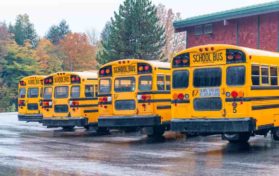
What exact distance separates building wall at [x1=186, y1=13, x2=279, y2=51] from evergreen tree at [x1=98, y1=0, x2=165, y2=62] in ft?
50.0

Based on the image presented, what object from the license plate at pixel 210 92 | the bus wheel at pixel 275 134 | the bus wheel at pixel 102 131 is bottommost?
the bus wheel at pixel 102 131

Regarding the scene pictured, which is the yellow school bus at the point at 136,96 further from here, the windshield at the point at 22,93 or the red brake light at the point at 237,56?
the windshield at the point at 22,93

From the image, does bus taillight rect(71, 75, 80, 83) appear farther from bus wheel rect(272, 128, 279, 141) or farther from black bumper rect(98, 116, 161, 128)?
bus wheel rect(272, 128, 279, 141)

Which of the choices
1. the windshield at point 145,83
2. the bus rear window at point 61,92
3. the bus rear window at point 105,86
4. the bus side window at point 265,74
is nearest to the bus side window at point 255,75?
the bus side window at point 265,74

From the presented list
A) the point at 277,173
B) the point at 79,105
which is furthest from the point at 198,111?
the point at 79,105

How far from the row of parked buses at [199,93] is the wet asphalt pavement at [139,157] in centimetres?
60

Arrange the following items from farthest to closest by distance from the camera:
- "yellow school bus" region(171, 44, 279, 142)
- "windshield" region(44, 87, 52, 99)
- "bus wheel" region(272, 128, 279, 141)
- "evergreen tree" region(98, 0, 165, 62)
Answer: "evergreen tree" region(98, 0, 165, 62), "windshield" region(44, 87, 52, 99), "bus wheel" region(272, 128, 279, 141), "yellow school bus" region(171, 44, 279, 142)

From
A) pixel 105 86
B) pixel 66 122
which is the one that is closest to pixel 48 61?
pixel 66 122

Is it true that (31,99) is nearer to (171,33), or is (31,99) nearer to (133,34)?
(133,34)

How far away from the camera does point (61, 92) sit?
20047 mm

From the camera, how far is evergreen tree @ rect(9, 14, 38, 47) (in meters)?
80.8

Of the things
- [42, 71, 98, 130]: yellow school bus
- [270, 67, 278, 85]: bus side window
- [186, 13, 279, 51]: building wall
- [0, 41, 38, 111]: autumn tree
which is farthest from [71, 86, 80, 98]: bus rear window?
[0, 41, 38, 111]: autumn tree

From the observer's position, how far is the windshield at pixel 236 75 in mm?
12961

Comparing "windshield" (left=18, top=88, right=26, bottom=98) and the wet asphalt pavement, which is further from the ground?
"windshield" (left=18, top=88, right=26, bottom=98)
